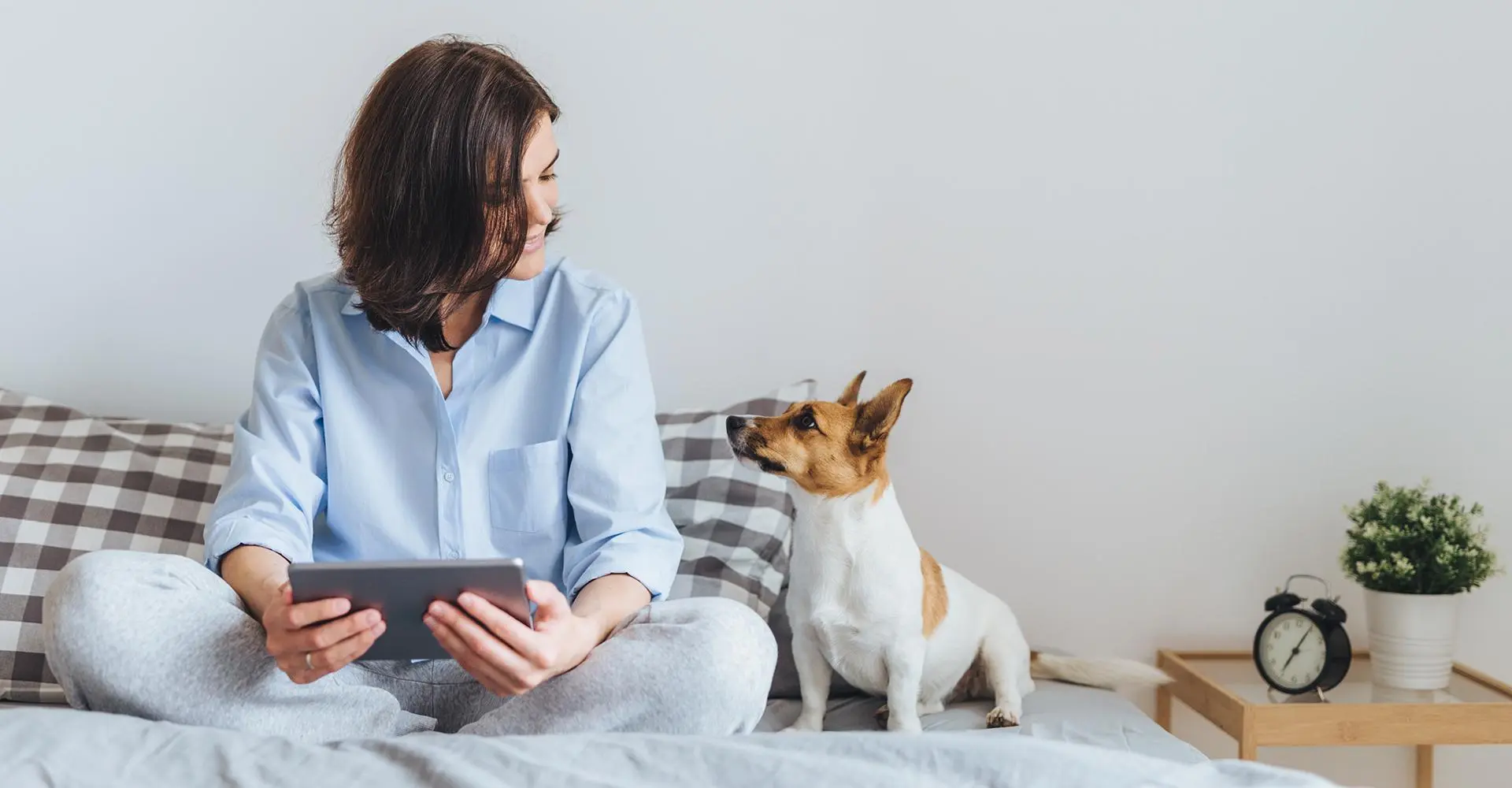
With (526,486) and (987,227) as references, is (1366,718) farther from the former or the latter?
(526,486)

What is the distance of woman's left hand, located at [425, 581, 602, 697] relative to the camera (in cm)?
89

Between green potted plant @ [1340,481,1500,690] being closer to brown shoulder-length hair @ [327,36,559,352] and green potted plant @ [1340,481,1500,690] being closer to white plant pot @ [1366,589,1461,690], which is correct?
white plant pot @ [1366,589,1461,690]

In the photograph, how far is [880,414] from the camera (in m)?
1.30

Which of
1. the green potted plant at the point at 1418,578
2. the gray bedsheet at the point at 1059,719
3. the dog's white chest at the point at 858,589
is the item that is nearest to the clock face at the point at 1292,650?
the green potted plant at the point at 1418,578

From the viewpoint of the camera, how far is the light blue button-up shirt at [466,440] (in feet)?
3.98

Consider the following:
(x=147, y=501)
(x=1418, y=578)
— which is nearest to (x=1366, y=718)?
(x=1418, y=578)

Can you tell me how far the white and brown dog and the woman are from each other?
175 millimetres

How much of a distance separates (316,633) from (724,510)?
0.74 m

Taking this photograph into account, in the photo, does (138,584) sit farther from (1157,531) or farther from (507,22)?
(1157,531)

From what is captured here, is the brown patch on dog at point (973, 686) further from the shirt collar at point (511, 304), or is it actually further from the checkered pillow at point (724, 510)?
the shirt collar at point (511, 304)

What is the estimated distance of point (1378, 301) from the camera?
1.78 meters

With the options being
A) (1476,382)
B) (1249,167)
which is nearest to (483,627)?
(1249,167)

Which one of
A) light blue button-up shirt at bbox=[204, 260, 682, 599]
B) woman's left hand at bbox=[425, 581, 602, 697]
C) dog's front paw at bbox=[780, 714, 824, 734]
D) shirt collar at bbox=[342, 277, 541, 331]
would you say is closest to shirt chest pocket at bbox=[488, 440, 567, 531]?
light blue button-up shirt at bbox=[204, 260, 682, 599]

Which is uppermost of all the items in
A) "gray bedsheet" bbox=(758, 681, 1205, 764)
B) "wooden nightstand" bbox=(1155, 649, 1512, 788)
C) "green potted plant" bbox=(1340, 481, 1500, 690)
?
"green potted plant" bbox=(1340, 481, 1500, 690)
